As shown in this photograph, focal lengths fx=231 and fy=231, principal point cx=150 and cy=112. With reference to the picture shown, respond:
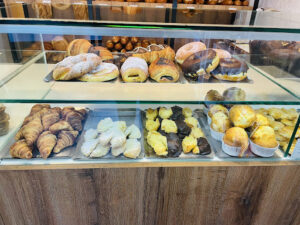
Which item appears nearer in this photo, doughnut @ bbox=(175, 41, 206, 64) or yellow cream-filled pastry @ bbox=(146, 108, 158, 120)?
doughnut @ bbox=(175, 41, 206, 64)

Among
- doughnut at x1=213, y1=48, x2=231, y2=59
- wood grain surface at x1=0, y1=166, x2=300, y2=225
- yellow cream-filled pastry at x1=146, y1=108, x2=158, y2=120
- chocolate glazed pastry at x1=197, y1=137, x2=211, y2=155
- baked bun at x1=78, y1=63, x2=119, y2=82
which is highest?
doughnut at x1=213, y1=48, x2=231, y2=59

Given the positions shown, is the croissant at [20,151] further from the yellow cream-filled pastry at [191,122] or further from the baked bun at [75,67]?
the yellow cream-filled pastry at [191,122]

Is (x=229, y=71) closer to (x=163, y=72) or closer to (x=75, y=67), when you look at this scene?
(x=163, y=72)

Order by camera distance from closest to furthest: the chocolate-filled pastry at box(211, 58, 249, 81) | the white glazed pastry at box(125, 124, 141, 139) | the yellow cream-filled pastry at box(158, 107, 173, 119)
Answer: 1. the chocolate-filled pastry at box(211, 58, 249, 81)
2. the white glazed pastry at box(125, 124, 141, 139)
3. the yellow cream-filled pastry at box(158, 107, 173, 119)

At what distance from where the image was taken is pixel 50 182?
3.21ft

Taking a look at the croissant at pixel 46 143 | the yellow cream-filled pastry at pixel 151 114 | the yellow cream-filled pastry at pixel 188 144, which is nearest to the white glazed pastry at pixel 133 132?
→ the yellow cream-filled pastry at pixel 151 114

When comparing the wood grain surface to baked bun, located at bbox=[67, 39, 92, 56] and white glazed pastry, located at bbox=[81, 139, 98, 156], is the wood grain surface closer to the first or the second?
white glazed pastry, located at bbox=[81, 139, 98, 156]

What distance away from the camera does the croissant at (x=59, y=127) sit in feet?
3.58

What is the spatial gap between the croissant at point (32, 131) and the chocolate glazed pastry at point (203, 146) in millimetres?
748

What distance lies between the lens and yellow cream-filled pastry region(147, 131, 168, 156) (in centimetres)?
102

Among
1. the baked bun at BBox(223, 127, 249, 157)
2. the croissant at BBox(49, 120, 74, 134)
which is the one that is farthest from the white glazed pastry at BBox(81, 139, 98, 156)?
the baked bun at BBox(223, 127, 249, 157)

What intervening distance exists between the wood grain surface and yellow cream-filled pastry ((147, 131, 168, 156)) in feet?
0.26

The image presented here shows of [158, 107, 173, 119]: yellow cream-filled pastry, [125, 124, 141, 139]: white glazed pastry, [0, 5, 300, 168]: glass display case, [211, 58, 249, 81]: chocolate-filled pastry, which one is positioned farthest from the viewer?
[158, 107, 173, 119]: yellow cream-filled pastry

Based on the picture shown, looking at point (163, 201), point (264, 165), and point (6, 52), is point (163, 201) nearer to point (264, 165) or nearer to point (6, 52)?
point (264, 165)
